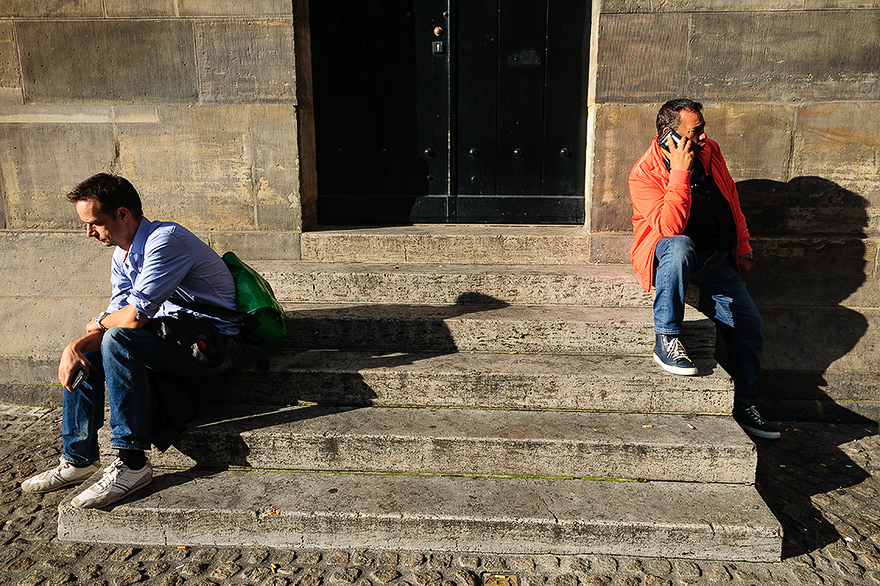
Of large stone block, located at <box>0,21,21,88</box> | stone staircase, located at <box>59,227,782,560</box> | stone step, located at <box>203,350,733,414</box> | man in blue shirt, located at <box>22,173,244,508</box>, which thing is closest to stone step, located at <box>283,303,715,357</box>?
stone staircase, located at <box>59,227,782,560</box>

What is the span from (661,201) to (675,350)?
0.90 metres

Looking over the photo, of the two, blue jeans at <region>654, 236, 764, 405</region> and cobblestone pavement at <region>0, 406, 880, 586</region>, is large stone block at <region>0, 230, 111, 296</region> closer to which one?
cobblestone pavement at <region>0, 406, 880, 586</region>

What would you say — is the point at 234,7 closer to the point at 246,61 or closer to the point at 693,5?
the point at 246,61

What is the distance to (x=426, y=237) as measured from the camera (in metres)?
4.68

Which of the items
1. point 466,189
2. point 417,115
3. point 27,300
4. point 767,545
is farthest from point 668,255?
point 27,300

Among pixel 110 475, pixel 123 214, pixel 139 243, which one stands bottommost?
pixel 110 475

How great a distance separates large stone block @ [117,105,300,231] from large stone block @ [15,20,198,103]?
6.5 inches

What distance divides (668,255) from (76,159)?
4.21 m

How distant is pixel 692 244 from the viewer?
3.65 m

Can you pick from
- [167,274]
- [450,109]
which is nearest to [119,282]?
[167,274]

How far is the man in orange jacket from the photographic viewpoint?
3.63 m

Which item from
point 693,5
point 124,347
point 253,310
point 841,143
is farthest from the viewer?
point 841,143

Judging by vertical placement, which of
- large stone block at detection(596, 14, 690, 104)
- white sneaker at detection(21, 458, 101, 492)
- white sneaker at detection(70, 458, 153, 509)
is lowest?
white sneaker at detection(21, 458, 101, 492)

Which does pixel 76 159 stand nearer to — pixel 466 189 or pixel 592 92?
pixel 466 189
